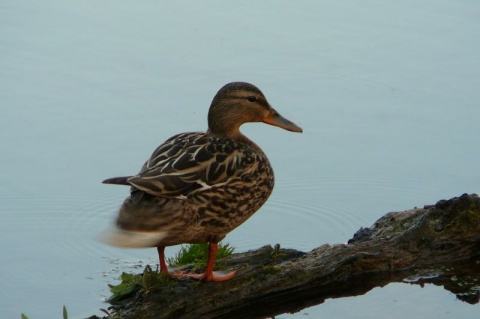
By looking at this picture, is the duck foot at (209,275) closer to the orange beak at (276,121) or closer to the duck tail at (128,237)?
the duck tail at (128,237)

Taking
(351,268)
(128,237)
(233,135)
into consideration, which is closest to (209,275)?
(128,237)

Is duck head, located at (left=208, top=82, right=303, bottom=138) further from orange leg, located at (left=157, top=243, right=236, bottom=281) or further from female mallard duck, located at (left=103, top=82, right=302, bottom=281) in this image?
orange leg, located at (left=157, top=243, right=236, bottom=281)

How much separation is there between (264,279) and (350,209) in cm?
155

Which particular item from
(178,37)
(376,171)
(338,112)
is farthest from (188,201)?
(178,37)

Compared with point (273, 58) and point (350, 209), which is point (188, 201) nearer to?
point (350, 209)

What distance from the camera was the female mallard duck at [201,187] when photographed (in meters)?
5.06

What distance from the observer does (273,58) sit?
8828mm

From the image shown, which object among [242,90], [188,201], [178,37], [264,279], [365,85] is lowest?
[264,279]

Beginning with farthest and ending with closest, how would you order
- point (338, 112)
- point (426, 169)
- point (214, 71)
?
1. point (214, 71)
2. point (338, 112)
3. point (426, 169)

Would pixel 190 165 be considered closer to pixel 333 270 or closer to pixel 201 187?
pixel 201 187

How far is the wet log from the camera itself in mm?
5332

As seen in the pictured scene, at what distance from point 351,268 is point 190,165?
1.04 meters

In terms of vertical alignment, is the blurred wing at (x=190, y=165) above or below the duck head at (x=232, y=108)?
below

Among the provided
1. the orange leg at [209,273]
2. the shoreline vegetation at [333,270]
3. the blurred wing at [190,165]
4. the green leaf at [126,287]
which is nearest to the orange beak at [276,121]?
the blurred wing at [190,165]
